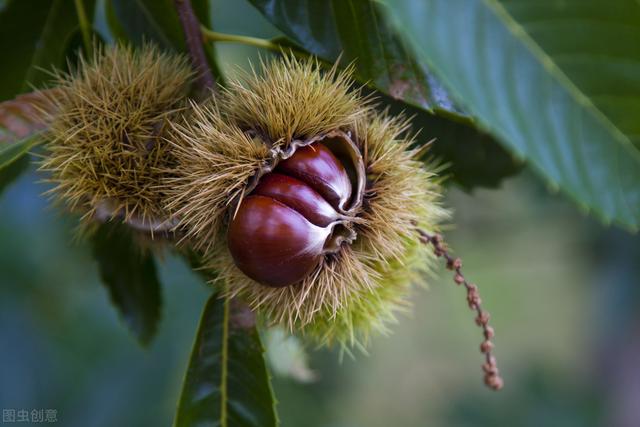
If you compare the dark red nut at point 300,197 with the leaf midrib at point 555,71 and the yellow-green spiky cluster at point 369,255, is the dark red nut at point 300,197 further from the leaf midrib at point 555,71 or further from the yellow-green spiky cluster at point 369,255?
the leaf midrib at point 555,71

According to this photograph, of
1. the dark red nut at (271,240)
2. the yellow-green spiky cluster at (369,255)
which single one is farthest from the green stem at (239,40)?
the dark red nut at (271,240)

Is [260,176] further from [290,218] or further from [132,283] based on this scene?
[132,283]

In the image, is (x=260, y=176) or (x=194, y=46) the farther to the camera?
(x=194, y=46)

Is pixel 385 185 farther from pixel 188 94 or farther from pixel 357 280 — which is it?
pixel 188 94

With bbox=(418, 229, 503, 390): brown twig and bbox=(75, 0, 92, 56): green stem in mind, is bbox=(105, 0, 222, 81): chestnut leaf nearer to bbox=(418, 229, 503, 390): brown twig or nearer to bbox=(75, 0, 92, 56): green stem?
bbox=(75, 0, 92, 56): green stem

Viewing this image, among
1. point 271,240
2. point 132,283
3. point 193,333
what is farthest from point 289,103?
point 193,333

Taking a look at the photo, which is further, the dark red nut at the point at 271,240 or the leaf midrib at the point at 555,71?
the dark red nut at the point at 271,240

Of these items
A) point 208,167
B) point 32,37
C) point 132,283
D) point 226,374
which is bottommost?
point 226,374

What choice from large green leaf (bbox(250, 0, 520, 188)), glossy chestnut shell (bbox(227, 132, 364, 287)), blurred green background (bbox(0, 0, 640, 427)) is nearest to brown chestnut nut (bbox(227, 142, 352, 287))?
glossy chestnut shell (bbox(227, 132, 364, 287))
